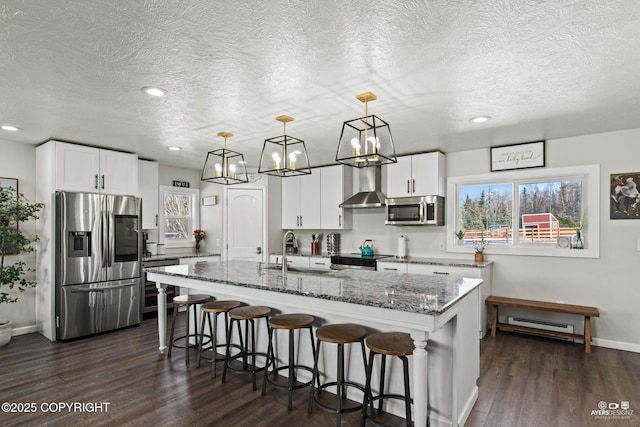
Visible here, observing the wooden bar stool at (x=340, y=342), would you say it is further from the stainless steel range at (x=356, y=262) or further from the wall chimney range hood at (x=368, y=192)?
the wall chimney range hood at (x=368, y=192)

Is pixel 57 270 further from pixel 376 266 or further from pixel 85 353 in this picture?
pixel 376 266

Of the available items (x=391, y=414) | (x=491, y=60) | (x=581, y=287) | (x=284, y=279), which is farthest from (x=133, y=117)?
(x=581, y=287)

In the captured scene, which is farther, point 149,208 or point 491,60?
point 149,208

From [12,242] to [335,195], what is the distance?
416 cm

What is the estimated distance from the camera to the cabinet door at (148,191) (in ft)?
17.2

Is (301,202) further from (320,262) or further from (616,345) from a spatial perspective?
(616,345)

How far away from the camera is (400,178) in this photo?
4945 millimetres

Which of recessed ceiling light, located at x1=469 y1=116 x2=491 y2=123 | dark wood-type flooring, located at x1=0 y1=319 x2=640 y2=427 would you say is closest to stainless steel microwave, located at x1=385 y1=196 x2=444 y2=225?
recessed ceiling light, located at x1=469 y1=116 x2=491 y2=123

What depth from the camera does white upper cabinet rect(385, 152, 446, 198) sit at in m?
4.69

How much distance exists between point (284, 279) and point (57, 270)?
118 inches

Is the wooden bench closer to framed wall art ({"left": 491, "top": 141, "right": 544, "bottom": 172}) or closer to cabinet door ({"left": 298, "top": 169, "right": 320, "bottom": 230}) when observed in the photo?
framed wall art ({"left": 491, "top": 141, "right": 544, "bottom": 172})

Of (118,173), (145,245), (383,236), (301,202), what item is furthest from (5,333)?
(383,236)

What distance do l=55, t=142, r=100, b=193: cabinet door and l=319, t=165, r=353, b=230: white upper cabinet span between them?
10.5ft

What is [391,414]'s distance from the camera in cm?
247
